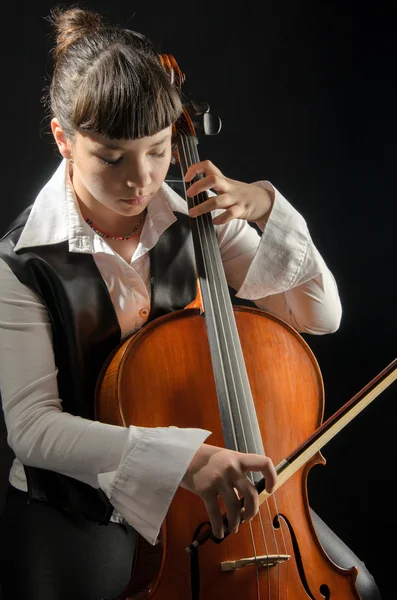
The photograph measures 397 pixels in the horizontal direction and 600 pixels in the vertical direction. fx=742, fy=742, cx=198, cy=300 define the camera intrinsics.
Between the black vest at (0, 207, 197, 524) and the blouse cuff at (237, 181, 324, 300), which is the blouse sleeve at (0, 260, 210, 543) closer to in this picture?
the black vest at (0, 207, 197, 524)

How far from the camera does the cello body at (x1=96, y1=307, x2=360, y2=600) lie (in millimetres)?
938

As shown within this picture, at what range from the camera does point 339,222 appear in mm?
1673

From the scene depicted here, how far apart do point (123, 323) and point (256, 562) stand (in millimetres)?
400

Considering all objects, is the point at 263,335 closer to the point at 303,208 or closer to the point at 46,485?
the point at 46,485

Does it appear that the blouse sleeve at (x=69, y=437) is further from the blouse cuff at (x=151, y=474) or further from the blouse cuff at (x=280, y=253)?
the blouse cuff at (x=280, y=253)

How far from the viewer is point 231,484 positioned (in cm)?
86

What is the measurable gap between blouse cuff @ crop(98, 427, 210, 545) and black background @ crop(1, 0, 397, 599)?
744 millimetres

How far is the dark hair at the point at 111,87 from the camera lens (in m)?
0.97

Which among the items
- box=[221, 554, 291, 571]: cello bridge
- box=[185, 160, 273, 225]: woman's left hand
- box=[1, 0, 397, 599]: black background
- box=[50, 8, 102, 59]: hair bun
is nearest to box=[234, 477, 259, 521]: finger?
box=[221, 554, 291, 571]: cello bridge

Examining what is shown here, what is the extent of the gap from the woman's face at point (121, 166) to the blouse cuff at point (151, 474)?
1.08 feet

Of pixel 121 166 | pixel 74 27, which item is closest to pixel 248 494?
pixel 121 166

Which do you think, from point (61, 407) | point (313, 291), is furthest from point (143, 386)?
point (313, 291)

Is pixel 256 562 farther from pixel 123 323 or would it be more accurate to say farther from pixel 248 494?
pixel 123 323

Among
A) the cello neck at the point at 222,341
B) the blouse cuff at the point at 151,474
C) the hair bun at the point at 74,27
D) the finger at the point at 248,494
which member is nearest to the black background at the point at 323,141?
the hair bun at the point at 74,27
